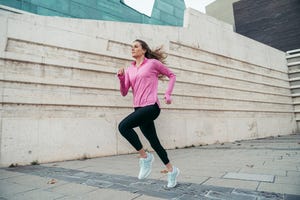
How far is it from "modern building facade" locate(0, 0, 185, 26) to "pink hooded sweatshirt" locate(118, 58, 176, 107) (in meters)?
10.2

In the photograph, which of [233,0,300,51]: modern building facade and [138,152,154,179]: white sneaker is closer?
[138,152,154,179]: white sneaker

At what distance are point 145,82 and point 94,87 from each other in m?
3.51

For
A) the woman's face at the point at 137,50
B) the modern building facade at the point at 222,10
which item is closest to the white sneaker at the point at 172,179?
the woman's face at the point at 137,50

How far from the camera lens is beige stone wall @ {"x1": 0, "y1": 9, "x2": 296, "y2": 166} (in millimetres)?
5219

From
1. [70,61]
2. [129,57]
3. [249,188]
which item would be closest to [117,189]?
[249,188]

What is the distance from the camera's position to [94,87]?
6426 millimetres

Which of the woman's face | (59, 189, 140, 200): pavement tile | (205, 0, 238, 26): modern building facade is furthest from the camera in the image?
(205, 0, 238, 26): modern building facade

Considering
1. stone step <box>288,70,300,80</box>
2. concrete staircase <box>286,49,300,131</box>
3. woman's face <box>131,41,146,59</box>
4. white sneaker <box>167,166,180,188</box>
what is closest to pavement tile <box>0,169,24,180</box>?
white sneaker <box>167,166,180,188</box>

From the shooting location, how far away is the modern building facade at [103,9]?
11648mm

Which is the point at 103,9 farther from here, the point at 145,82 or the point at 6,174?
the point at 145,82

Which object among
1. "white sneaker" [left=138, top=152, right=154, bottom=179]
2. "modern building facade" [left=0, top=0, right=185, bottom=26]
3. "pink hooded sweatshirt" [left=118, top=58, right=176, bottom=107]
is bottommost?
"white sneaker" [left=138, top=152, right=154, bottom=179]

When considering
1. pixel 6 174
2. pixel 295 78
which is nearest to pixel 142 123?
pixel 6 174

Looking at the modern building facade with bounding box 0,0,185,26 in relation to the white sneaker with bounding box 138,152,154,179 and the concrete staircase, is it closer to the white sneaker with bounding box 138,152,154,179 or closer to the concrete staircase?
the concrete staircase

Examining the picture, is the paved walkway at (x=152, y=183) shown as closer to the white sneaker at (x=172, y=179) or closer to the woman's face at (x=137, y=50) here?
the white sneaker at (x=172, y=179)
